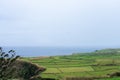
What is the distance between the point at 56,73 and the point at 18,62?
19.7 ft

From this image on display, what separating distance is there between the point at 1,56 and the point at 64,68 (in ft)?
115

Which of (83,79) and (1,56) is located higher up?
(1,56)

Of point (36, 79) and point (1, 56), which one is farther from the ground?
point (1, 56)

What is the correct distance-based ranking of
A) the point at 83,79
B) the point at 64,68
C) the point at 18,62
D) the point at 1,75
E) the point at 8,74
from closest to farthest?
the point at 1,75 → the point at 8,74 → the point at 83,79 → the point at 18,62 → the point at 64,68

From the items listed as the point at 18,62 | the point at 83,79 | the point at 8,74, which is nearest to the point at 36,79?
the point at 18,62

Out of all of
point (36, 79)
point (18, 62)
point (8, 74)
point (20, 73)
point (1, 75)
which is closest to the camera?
point (1, 75)

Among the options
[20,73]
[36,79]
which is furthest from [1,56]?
[20,73]

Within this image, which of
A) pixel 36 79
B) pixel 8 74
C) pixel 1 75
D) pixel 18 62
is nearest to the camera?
pixel 1 75

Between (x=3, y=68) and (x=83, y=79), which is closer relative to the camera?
(x=3, y=68)

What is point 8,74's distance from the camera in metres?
23.0

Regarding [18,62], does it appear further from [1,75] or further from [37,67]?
[1,75]

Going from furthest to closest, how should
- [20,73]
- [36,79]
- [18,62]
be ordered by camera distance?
[18,62], [20,73], [36,79]

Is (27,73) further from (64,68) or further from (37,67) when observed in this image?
(64,68)

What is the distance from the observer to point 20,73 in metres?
46.0
